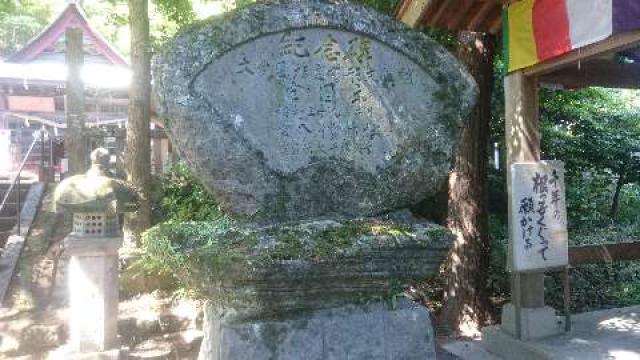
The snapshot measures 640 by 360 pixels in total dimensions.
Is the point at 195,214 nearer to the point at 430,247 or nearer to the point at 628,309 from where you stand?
the point at 628,309

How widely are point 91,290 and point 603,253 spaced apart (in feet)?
20.0

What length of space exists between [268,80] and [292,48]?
20cm

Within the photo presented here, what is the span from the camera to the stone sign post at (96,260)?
6.05 meters

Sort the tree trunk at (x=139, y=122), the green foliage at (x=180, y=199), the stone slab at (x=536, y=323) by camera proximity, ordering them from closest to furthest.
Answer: the stone slab at (x=536, y=323), the green foliage at (x=180, y=199), the tree trunk at (x=139, y=122)

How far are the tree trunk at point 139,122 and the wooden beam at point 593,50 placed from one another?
6.16 meters

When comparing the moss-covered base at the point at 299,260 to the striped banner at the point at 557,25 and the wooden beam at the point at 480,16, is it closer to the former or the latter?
the striped banner at the point at 557,25

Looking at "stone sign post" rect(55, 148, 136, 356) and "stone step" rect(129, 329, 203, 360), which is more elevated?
"stone sign post" rect(55, 148, 136, 356)

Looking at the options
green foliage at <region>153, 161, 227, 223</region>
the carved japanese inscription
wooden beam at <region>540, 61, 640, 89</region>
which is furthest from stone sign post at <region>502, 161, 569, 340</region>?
green foliage at <region>153, 161, 227, 223</region>

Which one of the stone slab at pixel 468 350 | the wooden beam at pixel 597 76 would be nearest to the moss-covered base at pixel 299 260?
the stone slab at pixel 468 350

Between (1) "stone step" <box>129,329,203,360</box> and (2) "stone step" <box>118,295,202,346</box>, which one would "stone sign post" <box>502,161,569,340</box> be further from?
(2) "stone step" <box>118,295,202,346</box>

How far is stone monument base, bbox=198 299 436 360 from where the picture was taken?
2.26 metres

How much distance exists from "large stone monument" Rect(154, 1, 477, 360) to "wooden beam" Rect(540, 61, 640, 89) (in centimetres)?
460

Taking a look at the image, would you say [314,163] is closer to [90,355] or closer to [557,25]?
[557,25]

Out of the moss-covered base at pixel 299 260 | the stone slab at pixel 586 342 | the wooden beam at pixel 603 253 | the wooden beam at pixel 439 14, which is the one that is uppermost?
the wooden beam at pixel 439 14
